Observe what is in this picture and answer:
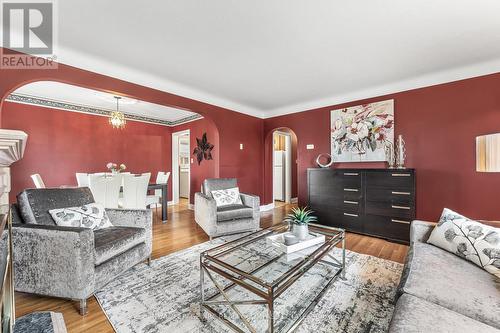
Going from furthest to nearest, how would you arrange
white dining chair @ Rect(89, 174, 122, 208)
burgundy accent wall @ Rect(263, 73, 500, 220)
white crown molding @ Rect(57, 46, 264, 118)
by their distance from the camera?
white dining chair @ Rect(89, 174, 122, 208), burgundy accent wall @ Rect(263, 73, 500, 220), white crown molding @ Rect(57, 46, 264, 118)

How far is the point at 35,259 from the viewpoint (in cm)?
159

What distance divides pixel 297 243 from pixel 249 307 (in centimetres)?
61

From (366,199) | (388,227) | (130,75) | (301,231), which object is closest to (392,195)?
(366,199)

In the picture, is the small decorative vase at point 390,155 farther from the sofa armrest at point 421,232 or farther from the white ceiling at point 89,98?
the white ceiling at point 89,98

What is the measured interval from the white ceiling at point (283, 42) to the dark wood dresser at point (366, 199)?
1472 millimetres

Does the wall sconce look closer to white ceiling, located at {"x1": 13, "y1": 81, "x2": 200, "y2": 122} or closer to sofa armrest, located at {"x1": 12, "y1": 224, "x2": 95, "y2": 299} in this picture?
sofa armrest, located at {"x1": 12, "y1": 224, "x2": 95, "y2": 299}

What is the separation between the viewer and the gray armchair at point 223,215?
2.94 meters

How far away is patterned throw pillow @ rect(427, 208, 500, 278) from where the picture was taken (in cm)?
141

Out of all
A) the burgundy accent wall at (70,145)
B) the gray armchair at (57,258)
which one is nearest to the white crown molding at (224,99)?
the gray armchair at (57,258)

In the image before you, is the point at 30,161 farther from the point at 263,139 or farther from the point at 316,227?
the point at 316,227

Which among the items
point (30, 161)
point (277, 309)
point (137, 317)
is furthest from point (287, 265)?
point (30, 161)

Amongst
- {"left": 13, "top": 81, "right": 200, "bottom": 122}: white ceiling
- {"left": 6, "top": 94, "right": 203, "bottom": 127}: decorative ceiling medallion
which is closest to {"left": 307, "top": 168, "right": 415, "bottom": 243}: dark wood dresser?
{"left": 6, "top": 94, "right": 203, "bottom": 127}: decorative ceiling medallion

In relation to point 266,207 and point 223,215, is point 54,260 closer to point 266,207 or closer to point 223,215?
point 223,215

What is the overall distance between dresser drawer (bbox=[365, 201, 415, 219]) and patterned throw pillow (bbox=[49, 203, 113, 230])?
3.45 m
